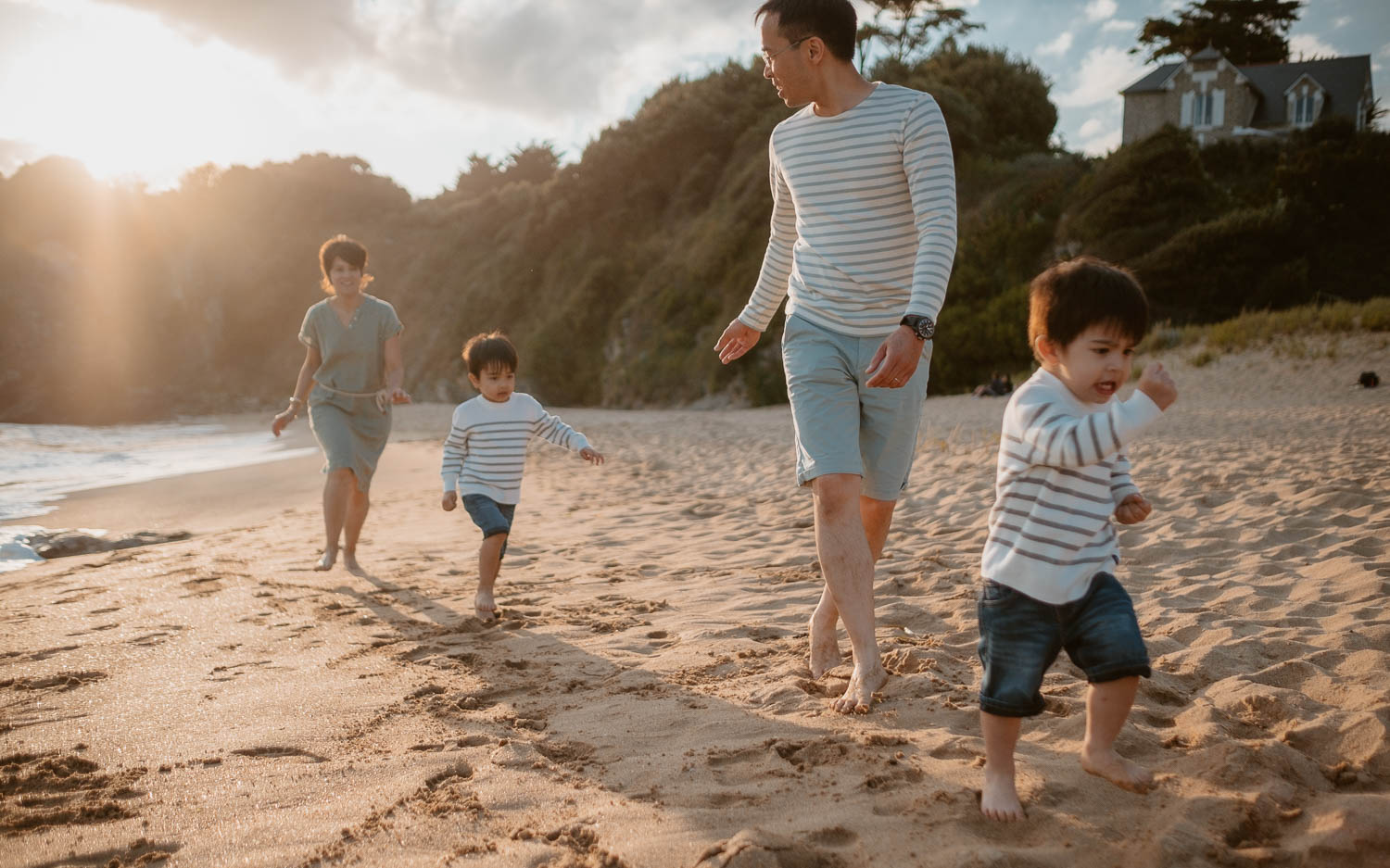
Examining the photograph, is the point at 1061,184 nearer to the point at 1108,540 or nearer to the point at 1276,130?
the point at 1276,130

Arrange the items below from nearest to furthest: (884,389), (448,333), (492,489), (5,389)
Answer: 1. (884,389)
2. (492,489)
3. (5,389)
4. (448,333)

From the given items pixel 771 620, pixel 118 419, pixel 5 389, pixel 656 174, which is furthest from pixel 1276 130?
pixel 5 389

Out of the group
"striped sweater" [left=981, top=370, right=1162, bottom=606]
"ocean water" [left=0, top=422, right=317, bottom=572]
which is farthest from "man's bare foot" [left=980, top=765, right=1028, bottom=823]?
"ocean water" [left=0, top=422, right=317, bottom=572]

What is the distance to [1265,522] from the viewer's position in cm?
443

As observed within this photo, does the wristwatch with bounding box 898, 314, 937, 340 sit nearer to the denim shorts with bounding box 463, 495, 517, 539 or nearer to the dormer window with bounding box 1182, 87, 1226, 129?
the denim shorts with bounding box 463, 495, 517, 539

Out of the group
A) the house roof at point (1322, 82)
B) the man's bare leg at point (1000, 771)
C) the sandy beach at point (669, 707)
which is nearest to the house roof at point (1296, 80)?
the house roof at point (1322, 82)

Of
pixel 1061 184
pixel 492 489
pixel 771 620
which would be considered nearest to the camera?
pixel 771 620

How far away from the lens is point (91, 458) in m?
12.8

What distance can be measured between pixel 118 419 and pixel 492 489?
974 inches

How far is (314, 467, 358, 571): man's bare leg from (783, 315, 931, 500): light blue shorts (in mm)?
3225

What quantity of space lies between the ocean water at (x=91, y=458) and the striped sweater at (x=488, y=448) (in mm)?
3249

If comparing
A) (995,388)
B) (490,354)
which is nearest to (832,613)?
(490,354)

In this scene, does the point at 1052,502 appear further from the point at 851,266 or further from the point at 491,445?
the point at 491,445

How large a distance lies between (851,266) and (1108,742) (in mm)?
1446
